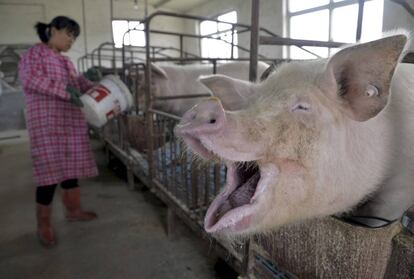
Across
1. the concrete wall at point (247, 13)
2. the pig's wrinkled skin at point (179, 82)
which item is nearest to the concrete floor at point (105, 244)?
the pig's wrinkled skin at point (179, 82)

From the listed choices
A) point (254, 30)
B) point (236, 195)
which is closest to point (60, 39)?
point (254, 30)

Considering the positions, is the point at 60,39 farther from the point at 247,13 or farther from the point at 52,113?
the point at 247,13

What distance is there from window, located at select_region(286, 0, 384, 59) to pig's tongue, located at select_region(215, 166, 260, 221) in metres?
4.82

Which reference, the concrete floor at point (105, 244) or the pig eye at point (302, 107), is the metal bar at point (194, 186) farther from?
the pig eye at point (302, 107)

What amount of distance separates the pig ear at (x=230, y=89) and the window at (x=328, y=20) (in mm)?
4480

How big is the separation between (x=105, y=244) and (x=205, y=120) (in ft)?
8.07

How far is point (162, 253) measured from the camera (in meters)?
2.88

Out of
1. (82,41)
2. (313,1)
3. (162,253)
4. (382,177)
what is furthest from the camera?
(82,41)

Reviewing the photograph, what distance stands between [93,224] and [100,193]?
95cm

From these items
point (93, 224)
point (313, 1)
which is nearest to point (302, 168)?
point (93, 224)

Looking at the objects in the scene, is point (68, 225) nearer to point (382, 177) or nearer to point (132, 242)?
point (132, 242)

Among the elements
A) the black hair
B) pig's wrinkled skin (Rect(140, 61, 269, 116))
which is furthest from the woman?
pig's wrinkled skin (Rect(140, 61, 269, 116))

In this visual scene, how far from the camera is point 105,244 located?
9.96 feet

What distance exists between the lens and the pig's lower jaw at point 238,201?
1.05m
